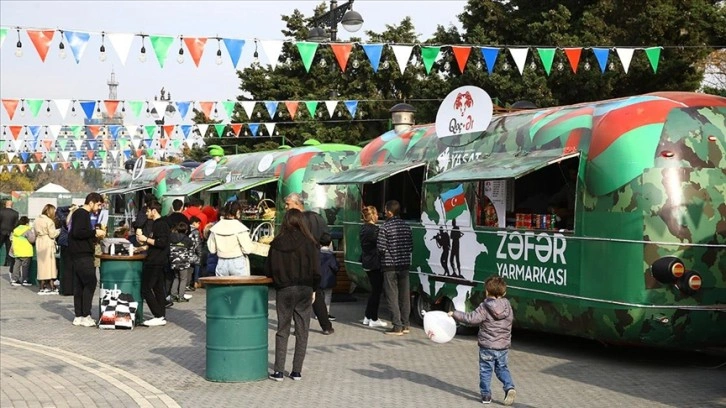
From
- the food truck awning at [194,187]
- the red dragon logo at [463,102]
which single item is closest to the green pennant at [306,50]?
the red dragon logo at [463,102]

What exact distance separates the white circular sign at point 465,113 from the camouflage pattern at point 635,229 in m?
1.31

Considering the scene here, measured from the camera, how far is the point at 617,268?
962cm

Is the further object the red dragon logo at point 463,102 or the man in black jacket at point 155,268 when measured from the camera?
the man in black jacket at point 155,268

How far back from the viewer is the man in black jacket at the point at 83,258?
13523 mm

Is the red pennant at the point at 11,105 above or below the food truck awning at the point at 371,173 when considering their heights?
above

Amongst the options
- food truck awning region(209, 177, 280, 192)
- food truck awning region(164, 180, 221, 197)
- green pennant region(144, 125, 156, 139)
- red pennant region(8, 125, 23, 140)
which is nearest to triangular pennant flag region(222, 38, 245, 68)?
food truck awning region(209, 177, 280, 192)

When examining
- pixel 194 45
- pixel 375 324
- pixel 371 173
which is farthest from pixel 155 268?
pixel 194 45

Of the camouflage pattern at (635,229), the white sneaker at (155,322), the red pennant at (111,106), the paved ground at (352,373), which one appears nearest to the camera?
the paved ground at (352,373)

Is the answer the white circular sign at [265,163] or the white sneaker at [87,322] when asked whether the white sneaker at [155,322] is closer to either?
the white sneaker at [87,322]

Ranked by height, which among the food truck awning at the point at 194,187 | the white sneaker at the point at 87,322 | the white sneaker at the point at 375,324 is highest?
the food truck awning at the point at 194,187

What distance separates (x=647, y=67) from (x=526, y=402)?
1732 centimetres

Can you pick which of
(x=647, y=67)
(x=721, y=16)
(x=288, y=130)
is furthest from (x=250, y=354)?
(x=288, y=130)

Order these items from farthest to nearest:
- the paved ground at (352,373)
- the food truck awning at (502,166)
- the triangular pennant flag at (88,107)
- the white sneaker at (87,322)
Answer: the triangular pennant flag at (88,107), the white sneaker at (87,322), the food truck awning at (502,166), the paved ground at (352,373)

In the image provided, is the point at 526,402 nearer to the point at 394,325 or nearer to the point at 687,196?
the point at 687,196
